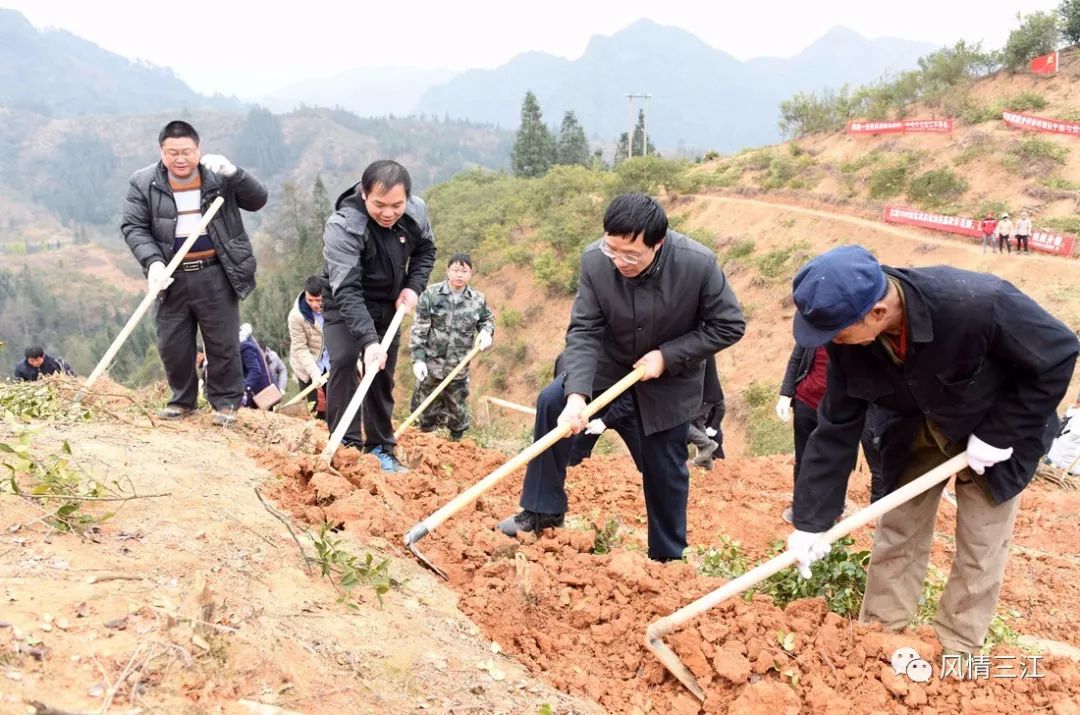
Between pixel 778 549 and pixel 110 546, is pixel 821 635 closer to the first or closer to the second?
pixel 778 549

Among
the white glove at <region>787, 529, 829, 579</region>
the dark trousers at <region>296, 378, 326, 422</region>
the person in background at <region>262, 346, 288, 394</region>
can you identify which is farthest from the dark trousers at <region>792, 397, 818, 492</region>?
the person in background at <region>262, 346, 288, 394</region>

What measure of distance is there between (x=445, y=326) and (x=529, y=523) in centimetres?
281

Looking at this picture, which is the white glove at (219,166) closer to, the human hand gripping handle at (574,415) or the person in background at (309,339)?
the person in background at (309,339)

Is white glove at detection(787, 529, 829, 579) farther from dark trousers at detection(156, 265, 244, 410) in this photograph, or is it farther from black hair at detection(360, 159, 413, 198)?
dark trousers at detection(156, 265, 244, 410)

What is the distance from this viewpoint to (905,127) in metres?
22.0

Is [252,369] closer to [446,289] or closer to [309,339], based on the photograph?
[309,339]

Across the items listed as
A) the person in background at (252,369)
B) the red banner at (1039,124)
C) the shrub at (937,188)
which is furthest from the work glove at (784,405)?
the red banner at (1039,124)


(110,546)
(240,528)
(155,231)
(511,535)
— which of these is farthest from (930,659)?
(155,231)

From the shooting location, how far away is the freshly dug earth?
7.98 feet

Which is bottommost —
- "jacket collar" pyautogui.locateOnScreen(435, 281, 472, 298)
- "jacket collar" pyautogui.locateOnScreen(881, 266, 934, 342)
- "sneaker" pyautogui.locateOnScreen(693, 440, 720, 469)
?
"sneaker" pyautogui.locateOnScreen(693, 440, 720, 469)

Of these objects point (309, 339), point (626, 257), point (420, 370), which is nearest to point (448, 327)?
point (420, 370)

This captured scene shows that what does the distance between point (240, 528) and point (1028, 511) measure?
218 inches

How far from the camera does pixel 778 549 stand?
3623mm

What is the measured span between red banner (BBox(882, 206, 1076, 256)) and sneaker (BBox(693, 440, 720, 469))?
40.5ft
